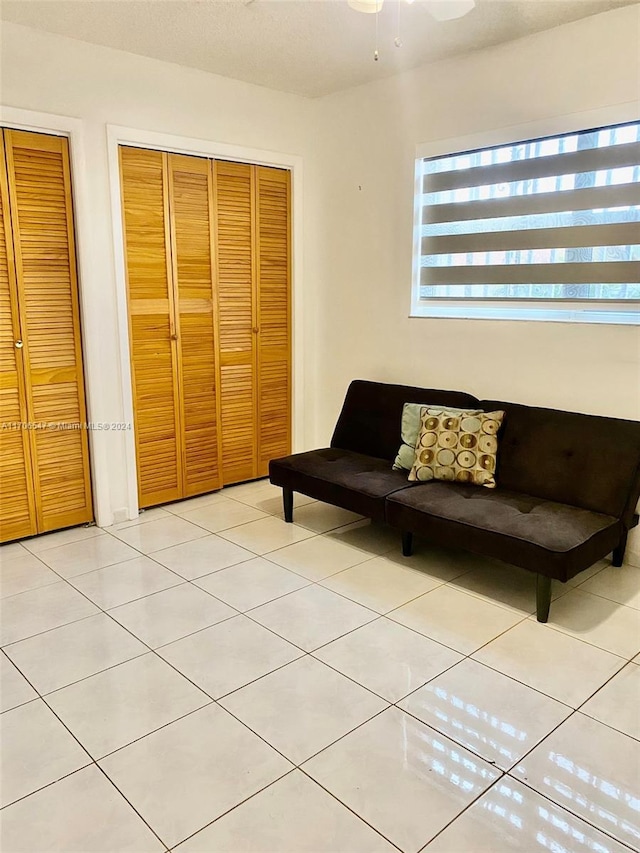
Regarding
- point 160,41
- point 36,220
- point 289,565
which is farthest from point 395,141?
point 289,565

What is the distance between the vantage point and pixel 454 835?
163 cm

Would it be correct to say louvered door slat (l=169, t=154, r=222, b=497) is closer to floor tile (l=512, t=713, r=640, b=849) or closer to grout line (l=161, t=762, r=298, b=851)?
grout line (l=161, t=762, r=298, b=851)

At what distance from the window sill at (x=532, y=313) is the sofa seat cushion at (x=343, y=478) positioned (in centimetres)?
96

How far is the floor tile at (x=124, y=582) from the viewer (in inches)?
113

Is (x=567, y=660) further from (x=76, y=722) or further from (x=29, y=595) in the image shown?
(x=29, y=595)

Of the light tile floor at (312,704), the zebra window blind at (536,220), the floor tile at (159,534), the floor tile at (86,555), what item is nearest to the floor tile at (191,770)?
the light tile floor at (312,704)

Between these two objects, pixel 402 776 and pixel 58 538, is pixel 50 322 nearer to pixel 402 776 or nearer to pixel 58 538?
pixel 58 538

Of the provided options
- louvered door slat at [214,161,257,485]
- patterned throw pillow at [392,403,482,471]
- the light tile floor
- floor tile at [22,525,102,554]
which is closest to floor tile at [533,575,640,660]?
the light tile floor

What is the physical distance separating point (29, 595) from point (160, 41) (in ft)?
9.18

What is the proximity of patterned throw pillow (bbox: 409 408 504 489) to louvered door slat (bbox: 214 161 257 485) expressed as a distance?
146cm

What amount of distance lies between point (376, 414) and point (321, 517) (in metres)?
0.71

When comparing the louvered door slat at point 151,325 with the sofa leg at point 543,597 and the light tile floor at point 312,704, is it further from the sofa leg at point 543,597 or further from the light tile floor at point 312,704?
the sofa leg at point 543,597

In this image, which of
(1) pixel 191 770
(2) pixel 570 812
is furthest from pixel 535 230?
(1) pixel 191 770

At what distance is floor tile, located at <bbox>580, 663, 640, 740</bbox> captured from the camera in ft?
6.66
